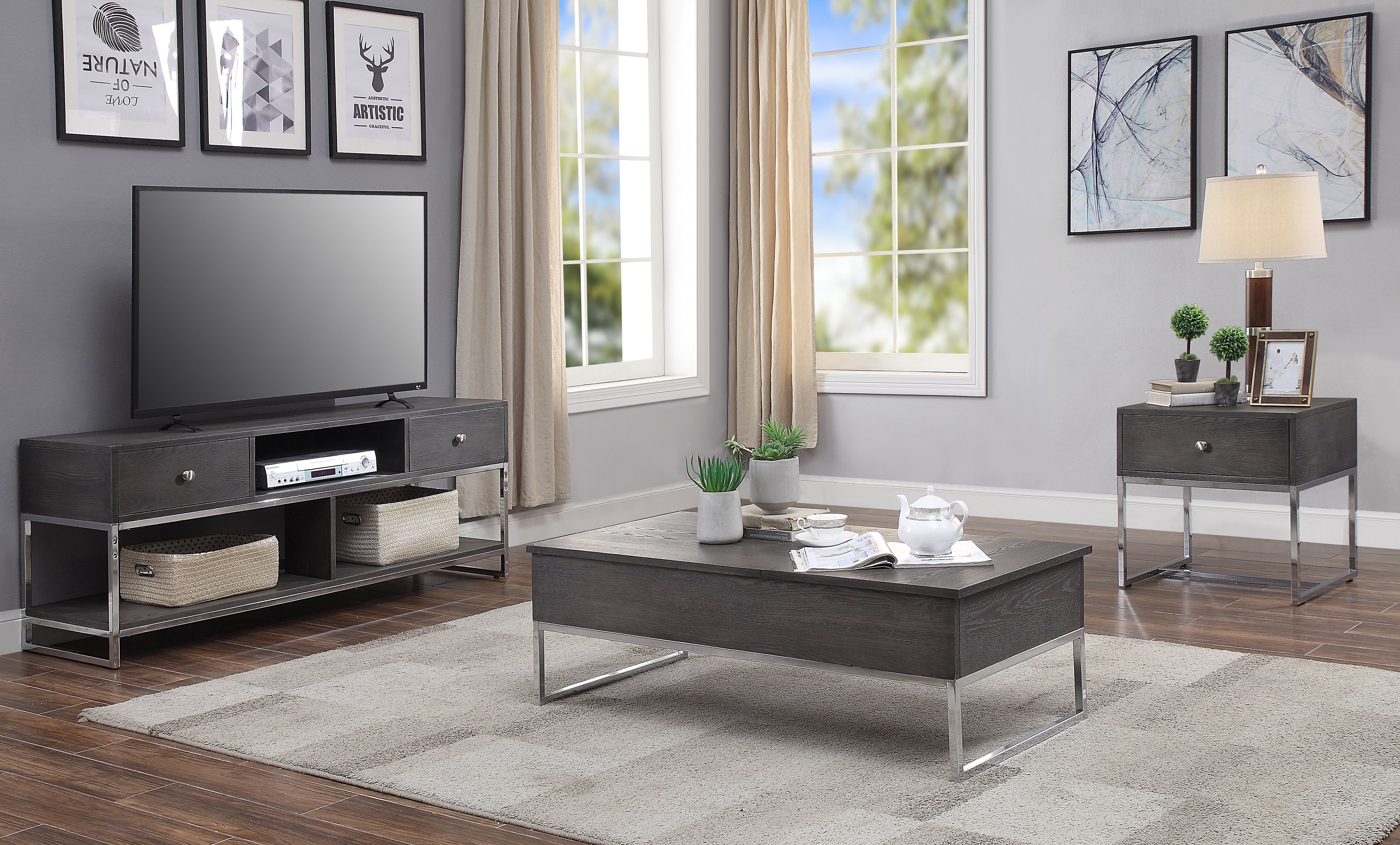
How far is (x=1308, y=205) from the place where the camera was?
457 centimetres

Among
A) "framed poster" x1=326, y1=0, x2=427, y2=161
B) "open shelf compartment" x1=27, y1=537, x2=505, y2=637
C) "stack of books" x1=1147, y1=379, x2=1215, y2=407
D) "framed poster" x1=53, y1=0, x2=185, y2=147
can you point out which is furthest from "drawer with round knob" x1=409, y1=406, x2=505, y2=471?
"stack of books" x1=1147, y1=379, x2=1215, y2=407

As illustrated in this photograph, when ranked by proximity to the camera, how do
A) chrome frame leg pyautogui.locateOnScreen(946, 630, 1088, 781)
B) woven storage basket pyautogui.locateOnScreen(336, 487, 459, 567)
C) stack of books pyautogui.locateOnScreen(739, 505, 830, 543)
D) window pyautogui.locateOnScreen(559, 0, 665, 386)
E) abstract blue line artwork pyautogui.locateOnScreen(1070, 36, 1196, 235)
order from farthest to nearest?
window pyautogui.locateOnScreen(559, 0, 665, 386) → abstract blue line artwork pyautogui.locateOnScreen(1070, 36, 1196, 235) → woven storage basket pyautogui.locateOnScreen(336, 487, 459, 567) → stack of books pyautogui.locateOnScreen(739, 505, 830, 543) → chrome frame leg pyautogui.locateOnScreen(946, 630, 1088, 781)

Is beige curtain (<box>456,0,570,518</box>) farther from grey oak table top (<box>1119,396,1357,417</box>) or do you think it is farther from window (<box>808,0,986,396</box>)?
grey oak table top (<box>1119,396,1357,417</box>)

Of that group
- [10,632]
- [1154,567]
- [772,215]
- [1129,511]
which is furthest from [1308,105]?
[10,632]

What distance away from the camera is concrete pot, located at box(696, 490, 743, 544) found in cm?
332

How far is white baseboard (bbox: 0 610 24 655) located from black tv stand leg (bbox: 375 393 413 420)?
1.31 m

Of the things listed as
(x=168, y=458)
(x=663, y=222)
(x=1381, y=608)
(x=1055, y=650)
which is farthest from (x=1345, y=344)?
(x=168, y=458)

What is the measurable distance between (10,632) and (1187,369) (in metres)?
3.81

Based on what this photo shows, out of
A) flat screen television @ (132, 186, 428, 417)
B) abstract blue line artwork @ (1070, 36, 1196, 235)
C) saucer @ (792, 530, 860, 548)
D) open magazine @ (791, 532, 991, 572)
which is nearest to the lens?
open magazine @ (791, 532, 991, 572)

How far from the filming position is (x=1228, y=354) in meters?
4.66

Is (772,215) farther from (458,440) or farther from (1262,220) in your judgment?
(1262,220)

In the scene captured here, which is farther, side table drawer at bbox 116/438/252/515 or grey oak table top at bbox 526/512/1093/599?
side table drawer at bbox 116/438/252/515

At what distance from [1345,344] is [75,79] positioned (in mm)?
4509

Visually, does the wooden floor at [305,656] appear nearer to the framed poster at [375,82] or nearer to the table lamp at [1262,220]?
the table lamp at [1262,220]
